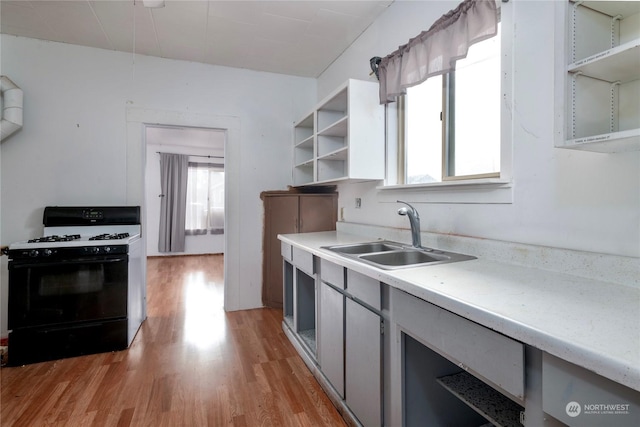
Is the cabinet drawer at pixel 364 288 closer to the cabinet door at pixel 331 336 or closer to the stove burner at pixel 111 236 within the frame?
the cabinet door at pixel 331 336

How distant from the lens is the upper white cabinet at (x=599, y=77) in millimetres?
945

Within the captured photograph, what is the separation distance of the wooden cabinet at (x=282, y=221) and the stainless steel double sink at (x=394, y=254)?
1211 mm

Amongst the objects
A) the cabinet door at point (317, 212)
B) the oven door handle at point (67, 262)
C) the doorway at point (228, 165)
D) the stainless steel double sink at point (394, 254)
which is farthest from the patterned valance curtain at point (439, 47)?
the oven door handle at point (67, 262)

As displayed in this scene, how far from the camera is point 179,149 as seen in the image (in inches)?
261

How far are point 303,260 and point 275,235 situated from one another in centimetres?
129

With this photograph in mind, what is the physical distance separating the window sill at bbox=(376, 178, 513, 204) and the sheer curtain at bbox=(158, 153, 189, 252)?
18.3ft

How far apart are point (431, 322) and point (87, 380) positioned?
2360 millimetres

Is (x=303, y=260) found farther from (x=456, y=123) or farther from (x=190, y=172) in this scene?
(x=190, y=172)

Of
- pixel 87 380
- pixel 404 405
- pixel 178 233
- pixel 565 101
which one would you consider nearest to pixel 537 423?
pixel 404 405

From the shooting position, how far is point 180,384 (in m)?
1.99

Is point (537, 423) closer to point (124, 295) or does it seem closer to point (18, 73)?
point (124, 295)

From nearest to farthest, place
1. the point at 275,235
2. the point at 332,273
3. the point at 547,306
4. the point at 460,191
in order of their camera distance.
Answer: the point at 547,306
the point at 460,191
the point at 332,273
the point at 275,235

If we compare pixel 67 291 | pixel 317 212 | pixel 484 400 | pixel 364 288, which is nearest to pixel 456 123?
pixel 364 288
